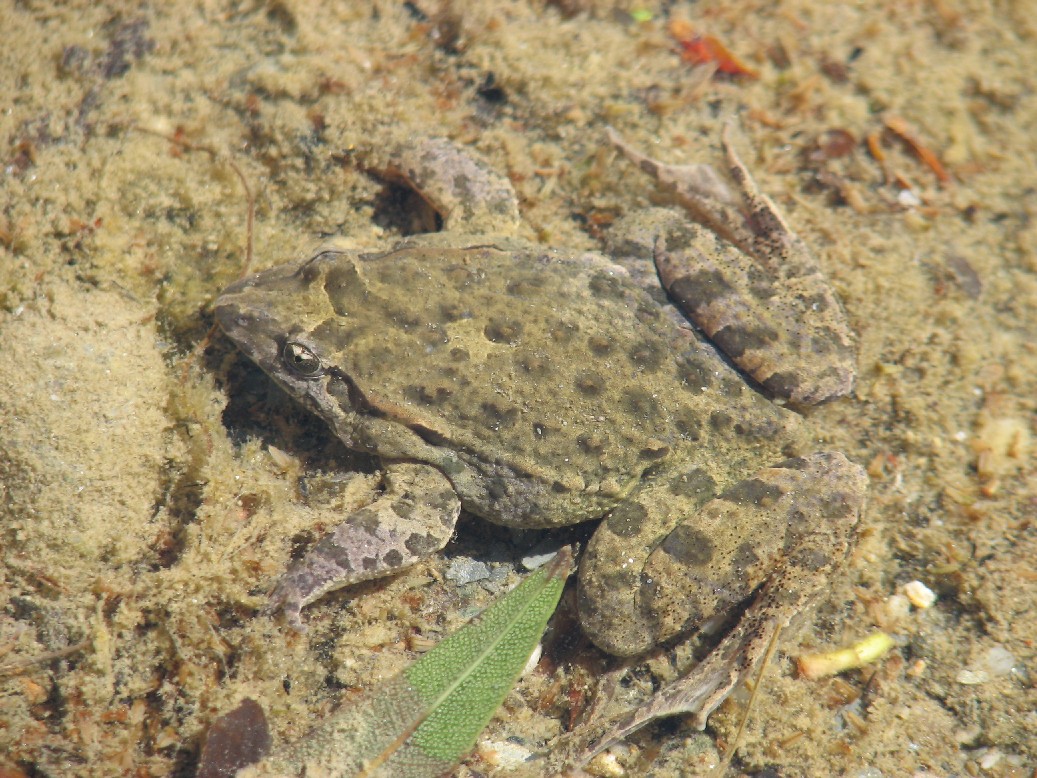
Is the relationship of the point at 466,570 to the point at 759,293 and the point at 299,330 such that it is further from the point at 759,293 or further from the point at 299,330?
the point at 759,293

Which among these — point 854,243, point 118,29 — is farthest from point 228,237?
point 854,243

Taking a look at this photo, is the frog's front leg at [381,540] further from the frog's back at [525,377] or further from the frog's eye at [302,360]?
the frog's eye at [302,360]

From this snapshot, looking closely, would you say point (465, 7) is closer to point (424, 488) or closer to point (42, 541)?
point (424, 488)

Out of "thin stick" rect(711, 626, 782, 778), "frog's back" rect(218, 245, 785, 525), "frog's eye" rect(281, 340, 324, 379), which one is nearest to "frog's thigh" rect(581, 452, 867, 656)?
"thin stick" rect(711, 626, 782, 778)

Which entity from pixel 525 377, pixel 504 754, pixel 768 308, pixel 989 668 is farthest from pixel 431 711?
pixel 989 668

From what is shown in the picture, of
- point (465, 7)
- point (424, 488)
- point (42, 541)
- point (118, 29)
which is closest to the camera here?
point (42, 541)

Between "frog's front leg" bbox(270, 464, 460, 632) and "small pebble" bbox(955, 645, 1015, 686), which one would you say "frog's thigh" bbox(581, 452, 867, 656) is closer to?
"frog's front leg" bbox(270, 464, 460, 632)

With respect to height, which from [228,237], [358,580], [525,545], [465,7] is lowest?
[525,545]
